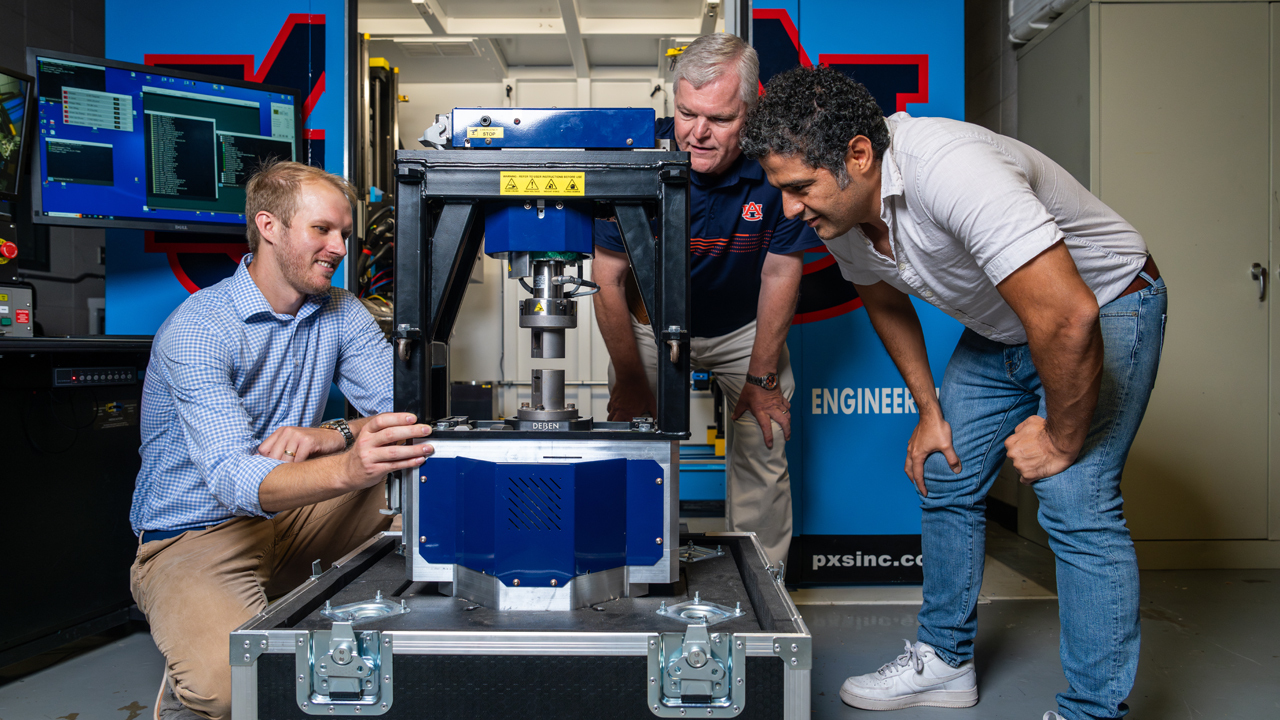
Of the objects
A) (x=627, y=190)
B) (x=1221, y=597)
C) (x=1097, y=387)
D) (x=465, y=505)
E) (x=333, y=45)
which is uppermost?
(x=333, y=45)

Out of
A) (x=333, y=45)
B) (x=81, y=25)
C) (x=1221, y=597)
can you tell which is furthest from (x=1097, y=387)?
(x=81, y=25)

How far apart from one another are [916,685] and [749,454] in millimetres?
758

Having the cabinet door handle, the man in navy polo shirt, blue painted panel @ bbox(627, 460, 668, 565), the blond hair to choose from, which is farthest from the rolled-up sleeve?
the cabinet door handle

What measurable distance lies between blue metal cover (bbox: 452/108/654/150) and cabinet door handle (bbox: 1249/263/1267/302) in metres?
2.79

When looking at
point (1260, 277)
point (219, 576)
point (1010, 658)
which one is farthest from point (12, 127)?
point (1260, 277)

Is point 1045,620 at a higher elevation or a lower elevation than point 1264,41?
lower

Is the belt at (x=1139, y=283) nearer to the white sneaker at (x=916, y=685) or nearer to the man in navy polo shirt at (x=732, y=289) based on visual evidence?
the man in navy polo shirt at (x=732, y=289)

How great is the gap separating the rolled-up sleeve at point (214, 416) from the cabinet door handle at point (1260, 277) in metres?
3.30

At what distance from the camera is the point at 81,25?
372 centimetres

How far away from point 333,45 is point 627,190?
191 centimetres

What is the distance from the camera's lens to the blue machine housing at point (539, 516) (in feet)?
3.40

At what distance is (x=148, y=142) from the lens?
7.16ft

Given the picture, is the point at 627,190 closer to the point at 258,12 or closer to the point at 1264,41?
the point at 258,12

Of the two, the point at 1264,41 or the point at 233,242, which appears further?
the point at 1264,41
